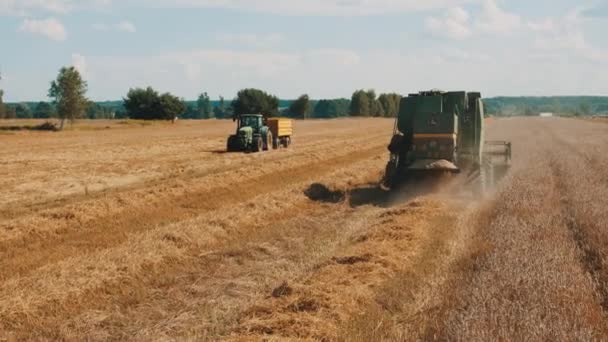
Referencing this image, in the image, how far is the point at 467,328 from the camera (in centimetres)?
623

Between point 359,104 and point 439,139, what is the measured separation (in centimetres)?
11872

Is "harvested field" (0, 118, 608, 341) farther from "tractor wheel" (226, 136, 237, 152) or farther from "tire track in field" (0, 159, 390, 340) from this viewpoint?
"tractor wheel" (226, 136, 237, 152)

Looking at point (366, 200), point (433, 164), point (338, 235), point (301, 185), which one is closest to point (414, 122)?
point (433, 164)

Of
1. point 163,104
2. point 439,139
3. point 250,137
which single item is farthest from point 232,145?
point 163,104

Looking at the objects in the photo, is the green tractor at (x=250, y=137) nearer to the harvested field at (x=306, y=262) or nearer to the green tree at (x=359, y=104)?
the harvested field at (x=306, y=262)

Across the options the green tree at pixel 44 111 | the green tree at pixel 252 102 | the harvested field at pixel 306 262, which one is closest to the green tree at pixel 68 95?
the green tree at pixel 252 102

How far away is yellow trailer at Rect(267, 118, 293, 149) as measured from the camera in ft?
121

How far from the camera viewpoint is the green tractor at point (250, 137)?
32656mm

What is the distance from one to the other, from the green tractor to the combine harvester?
14881 mm

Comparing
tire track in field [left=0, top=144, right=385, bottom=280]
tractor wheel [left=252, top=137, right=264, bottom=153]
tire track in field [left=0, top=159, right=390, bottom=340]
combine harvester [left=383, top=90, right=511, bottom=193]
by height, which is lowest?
tire track in field [left=0, top=159, right=390, bottom=340]

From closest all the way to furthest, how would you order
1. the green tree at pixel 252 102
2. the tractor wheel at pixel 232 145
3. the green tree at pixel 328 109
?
the tractor wheel at pixel 232 145 < the green tree at pixel 252 102 < the green tree at pixel 328 109

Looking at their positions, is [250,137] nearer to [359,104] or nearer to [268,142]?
[268,142]

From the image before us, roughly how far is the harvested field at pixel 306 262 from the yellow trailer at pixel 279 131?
57.3 feet

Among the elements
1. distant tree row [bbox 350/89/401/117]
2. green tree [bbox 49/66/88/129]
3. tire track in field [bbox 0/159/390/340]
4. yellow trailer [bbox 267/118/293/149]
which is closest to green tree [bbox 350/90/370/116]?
distant tree row [bbox 350/89/401/117]
